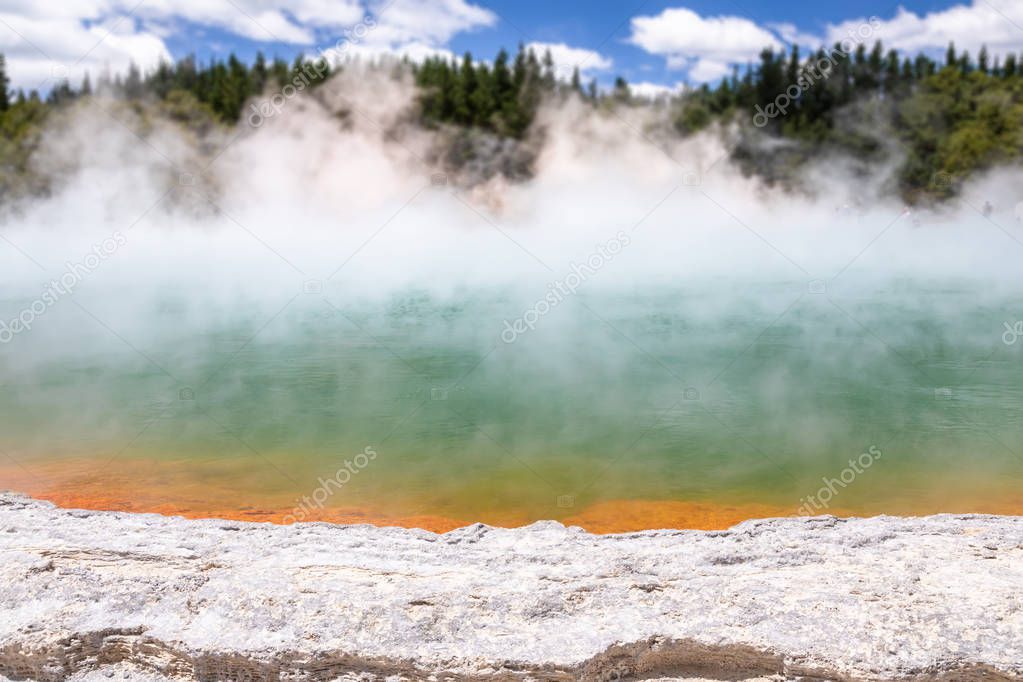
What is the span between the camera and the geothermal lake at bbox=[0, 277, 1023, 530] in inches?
197

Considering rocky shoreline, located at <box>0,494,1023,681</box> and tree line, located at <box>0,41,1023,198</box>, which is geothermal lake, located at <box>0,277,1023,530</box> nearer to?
rocky shoreline, located at <box>0,494,1023,681</box>

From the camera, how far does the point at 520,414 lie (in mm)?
6730

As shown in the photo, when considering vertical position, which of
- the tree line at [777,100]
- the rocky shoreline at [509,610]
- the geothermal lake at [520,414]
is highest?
A: the tree line at [777,100]

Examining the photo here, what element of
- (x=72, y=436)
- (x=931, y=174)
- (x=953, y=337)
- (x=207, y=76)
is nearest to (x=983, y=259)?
(x=953, y=337)

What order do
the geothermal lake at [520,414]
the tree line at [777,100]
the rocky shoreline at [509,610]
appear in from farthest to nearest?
the tree line at [777,100] < the geothermal lake at [520,414] < the rocky shoreline at [509,610]

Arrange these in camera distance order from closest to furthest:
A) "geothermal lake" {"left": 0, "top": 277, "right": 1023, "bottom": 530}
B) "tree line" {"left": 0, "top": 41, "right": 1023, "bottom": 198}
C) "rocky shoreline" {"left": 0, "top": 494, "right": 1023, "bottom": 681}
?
"rocky shoreline" {"left": 0, "top": 494, "right": 1023, "bottom": 681} → "geothermal lake" {"left": 0, "top": 277, "right": 1023, "bottom": 530} → "tree line" {"left": 0, "top": 41, "right": 1023, "bottom": 198}

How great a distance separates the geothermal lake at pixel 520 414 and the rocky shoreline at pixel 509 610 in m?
2.10

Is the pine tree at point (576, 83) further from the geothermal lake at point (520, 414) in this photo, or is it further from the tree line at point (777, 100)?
the geothermal lake at point (520, 414)

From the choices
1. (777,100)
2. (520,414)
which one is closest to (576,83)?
(777,100)

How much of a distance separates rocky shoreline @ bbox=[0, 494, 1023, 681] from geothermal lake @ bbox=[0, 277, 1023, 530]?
2.10 meters

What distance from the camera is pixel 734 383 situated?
7750mm

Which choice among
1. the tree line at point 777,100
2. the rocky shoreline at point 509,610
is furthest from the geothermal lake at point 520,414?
the tree line at point 777,100

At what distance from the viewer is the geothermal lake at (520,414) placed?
16.5ft

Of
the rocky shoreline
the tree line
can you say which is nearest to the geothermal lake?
the rocky shoreline
